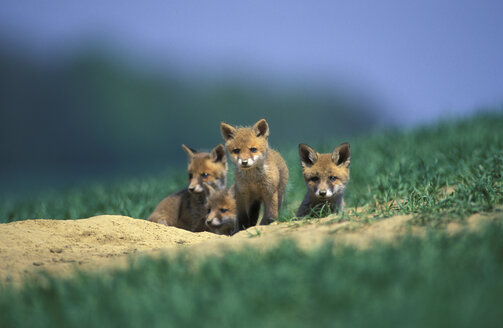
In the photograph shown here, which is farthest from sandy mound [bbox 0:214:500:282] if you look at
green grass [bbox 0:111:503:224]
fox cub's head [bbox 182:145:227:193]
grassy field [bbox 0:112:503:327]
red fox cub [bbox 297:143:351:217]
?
fox cub's head [bbox 182:145:227:193]

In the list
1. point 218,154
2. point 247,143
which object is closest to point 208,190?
point 218,154

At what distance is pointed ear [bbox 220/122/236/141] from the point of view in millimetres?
6261

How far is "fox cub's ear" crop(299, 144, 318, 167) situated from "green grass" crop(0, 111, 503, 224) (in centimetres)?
70

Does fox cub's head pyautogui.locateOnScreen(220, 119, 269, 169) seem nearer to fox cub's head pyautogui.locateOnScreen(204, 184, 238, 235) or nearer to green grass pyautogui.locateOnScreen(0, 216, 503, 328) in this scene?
fox cub's head pyautogui.locateOnScreen(204, 184, 238, 235)

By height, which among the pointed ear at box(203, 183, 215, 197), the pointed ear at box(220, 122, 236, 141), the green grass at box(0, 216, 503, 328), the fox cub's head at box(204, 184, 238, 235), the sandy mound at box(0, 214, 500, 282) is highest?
the pointed ear at box(220, 122, 236, 141)

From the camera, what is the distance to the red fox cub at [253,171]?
599 centimetres

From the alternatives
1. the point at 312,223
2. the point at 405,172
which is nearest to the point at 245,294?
the point at 312,223

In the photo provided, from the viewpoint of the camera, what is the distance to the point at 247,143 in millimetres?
6000

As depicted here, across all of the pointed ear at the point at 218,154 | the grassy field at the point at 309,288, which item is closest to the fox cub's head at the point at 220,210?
the pointed ear at the point at 218,154

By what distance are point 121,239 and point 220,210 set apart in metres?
1.49

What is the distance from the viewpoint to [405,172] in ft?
24.9

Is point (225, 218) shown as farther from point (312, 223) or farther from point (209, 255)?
point (209, 255)

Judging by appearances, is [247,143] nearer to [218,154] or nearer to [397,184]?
[218,154]

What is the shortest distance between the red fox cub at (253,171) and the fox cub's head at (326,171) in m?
0.47
